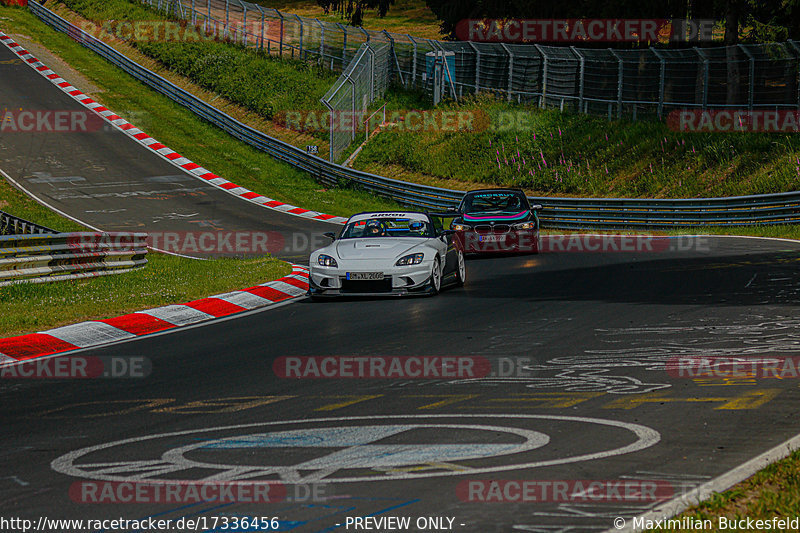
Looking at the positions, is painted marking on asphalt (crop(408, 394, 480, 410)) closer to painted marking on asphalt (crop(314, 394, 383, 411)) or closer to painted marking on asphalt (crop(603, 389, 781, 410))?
painted marking on asphalt (crop(314, 394, 383, 411))

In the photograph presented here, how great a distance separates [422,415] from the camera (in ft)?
22.2

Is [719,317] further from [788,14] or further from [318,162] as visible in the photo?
[318,162]

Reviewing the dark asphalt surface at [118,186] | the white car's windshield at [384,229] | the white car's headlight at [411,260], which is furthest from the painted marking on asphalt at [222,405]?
the dark asphalt surface at [118,186]

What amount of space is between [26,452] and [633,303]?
334 inches

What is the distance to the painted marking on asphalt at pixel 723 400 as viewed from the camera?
6742mm

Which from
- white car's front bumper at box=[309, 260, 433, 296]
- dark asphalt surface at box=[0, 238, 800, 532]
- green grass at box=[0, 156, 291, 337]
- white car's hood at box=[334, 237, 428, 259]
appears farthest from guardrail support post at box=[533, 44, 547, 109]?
dark asphalt surface at box=[0, 238, 800, 532]

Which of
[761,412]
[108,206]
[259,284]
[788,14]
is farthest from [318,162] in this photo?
[761,412]

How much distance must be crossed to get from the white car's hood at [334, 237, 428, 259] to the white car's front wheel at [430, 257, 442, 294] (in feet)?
1.29

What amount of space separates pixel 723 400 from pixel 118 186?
27.4 m

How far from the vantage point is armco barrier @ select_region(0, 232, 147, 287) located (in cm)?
1478

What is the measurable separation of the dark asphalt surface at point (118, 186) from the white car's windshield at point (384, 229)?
5384 mm

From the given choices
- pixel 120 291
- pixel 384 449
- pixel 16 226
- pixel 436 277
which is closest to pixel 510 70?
pixel 16 226

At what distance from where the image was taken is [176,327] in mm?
11859

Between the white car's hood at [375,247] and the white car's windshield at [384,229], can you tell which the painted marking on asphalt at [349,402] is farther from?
the white car's windshield at [384,229]
